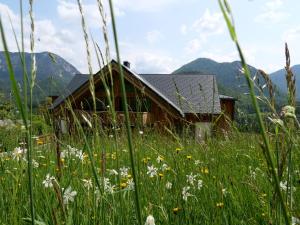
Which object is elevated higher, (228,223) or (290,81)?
(290,81)

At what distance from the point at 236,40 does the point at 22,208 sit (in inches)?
73.6

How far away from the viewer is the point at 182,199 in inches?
81.0

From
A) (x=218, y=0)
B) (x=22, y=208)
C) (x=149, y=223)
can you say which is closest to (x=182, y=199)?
(x=22, y=208)

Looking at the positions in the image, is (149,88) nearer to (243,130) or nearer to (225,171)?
(243,130)

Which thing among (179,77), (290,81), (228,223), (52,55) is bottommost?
(228,223)

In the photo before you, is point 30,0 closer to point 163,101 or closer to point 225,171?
point 225,171

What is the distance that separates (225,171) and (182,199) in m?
0.64

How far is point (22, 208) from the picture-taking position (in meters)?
2.04

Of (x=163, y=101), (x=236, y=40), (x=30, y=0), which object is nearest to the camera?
(x=236, y=40)

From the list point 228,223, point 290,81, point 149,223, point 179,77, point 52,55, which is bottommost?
point 228,223

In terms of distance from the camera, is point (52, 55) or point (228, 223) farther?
point (228, 223)

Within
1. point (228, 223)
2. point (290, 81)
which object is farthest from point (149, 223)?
point (228, 223)

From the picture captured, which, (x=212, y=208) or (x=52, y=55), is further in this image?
(x=212, y=208)

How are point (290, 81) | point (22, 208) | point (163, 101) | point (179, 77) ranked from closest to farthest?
point (290, 81), point (22, 208), point (163, 101), point (179, 77)
